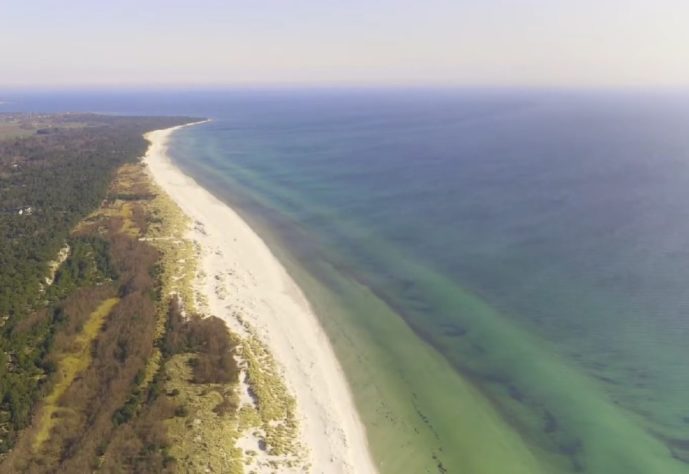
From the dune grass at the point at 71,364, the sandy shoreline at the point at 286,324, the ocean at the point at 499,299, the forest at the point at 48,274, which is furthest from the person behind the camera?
the forest at the point at 48,274

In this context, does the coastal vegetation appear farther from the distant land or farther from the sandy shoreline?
the sandy shoreline

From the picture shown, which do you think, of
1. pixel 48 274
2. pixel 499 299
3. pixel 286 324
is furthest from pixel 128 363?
pixel 499 299

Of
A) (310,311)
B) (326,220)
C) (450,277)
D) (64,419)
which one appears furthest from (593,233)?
(64,419)

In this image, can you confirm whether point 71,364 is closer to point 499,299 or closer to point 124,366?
point 124,366

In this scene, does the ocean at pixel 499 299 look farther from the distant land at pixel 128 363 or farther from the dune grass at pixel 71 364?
the dune grass at pixel 71 364

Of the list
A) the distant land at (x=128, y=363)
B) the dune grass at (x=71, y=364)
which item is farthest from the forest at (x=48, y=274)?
the dune grass at (x=71, y=364)

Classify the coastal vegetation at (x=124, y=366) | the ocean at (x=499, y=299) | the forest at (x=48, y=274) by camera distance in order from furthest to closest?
the forest at (x=48, y=274), the ocean at (x=499, y=299), the coastal vegetation at (x=124, y=366)
